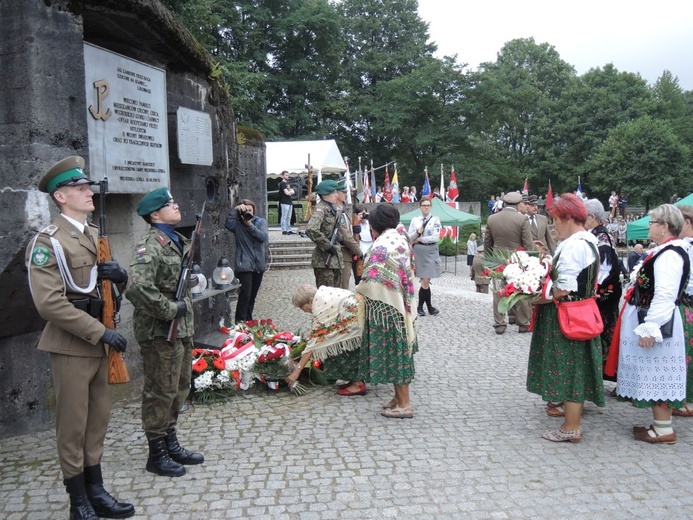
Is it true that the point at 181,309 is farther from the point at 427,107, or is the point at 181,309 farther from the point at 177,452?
the point at 427,107

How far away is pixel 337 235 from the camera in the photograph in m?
7.81

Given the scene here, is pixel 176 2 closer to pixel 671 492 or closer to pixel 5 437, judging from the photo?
pixel 5 437

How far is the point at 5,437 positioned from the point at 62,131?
239 cm

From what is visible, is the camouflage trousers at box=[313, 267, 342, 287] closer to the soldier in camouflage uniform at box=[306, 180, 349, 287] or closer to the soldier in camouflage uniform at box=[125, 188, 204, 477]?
the soldier in camouflage uniform at box=[306, 180, 349, 287]

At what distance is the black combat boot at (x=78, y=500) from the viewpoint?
11.2 ft

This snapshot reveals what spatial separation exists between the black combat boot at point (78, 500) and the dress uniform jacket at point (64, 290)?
27.9 inches

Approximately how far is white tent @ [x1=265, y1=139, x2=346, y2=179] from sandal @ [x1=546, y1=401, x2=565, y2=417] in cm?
1789

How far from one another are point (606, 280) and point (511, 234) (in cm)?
299

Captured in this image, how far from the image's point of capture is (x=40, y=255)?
3.26 metres

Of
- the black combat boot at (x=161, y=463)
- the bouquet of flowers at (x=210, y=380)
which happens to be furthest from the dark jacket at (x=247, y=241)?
the black combat boot at (x=161, y=463)

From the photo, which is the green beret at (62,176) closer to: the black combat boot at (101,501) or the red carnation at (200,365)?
the black combat boot at (101,501)

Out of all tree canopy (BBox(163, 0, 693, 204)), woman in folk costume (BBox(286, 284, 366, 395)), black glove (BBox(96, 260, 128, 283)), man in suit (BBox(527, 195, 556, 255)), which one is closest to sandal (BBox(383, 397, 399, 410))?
woman in folk costume (BBox(286, 284, 366, 395))

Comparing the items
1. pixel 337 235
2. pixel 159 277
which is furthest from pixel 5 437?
pixel 337 235

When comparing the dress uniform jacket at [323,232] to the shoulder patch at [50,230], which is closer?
the shoulder patch at [50,230]
